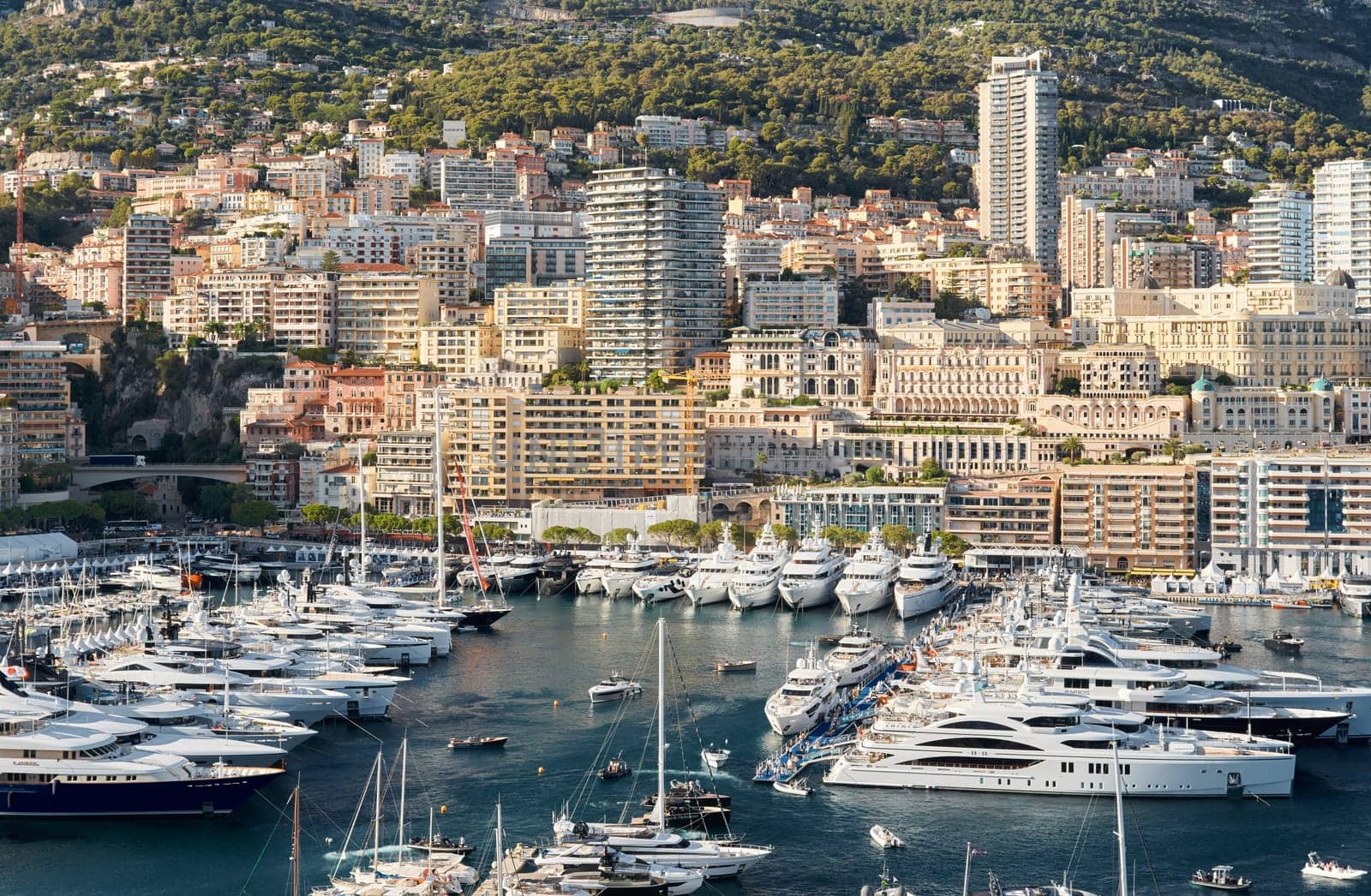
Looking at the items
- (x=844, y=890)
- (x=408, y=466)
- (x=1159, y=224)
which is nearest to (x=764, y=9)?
(x=1159, y=224)

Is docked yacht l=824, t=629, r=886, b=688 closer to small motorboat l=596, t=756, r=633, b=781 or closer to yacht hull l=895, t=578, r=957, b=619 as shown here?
small motorboat l=596, t=756, r=633, b=781

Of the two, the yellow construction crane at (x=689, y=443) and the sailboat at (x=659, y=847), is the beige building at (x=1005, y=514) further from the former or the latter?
the sailboat at (x=659, y=847)

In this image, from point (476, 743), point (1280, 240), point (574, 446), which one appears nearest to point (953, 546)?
point (574, 446)

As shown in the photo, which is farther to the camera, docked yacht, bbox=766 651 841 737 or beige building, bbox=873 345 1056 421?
beige building, bbox=873 345 1056 421

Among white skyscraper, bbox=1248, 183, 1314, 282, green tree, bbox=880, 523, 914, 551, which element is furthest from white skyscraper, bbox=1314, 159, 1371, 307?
green tree, bbox=880, 523, 914, 551

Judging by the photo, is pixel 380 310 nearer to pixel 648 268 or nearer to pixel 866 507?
pixel 648 268

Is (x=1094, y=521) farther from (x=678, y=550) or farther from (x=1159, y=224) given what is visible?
(x=1159, y=224)
